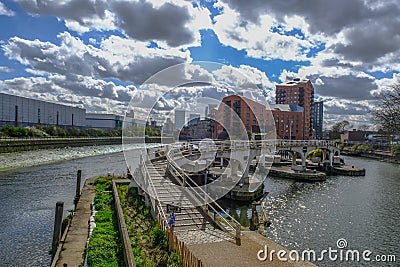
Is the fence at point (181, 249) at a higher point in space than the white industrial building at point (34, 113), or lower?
lower

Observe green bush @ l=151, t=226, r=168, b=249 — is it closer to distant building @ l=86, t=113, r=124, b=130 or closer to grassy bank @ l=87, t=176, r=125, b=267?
grassy bank @ l=87, t=176, r=125, b=267

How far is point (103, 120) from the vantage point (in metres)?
176

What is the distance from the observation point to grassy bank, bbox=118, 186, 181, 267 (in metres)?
10.9

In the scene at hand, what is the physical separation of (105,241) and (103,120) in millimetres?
170957

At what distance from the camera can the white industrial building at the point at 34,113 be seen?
320 feet

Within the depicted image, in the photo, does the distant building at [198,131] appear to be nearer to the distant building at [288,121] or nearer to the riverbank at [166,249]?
the riverbank at [166,249]

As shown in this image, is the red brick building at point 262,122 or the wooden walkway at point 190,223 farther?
the red brick building at point 262,122

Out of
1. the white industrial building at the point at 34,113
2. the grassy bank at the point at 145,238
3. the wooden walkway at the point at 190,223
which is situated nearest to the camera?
the grassy bank at the point at 145,238

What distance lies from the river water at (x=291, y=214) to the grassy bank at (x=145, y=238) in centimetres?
407

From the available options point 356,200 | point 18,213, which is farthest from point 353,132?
point 18,213

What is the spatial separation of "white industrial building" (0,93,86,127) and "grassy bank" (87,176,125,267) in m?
93.6

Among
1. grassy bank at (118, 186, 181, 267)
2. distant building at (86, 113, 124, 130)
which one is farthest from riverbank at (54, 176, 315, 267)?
distant building at (86, 113, 124, 130)

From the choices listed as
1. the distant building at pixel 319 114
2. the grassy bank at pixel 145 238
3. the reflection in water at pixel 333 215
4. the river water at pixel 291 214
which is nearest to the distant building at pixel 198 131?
the reflection in water at pixel 333 215

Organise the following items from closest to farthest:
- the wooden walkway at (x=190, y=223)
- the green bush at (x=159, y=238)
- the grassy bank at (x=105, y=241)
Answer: the grassy bank at (x=105, y=241), the green bush at (x=159, y=238), the wooden walkway at (x=190, y=223)
